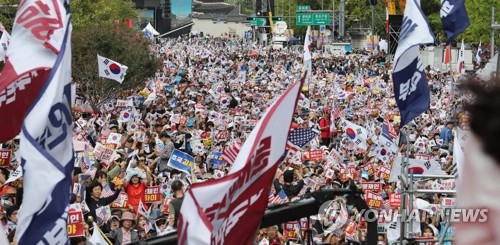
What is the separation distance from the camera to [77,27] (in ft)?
142

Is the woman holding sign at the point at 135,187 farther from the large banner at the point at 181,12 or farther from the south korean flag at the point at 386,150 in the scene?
Result: the large banner at the point at 181,12

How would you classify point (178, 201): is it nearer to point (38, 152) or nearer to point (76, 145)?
point (76, 145)

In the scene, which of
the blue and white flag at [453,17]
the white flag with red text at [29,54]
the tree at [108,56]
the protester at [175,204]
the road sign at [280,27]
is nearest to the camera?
the white flag with red text at [29,54]

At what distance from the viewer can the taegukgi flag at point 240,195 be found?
4.14 metres

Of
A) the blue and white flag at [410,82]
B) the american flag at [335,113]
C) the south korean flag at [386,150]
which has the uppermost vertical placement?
the blue and white flag at [410,82]

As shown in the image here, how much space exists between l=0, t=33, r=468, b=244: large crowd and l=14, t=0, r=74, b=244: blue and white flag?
0.83 meters

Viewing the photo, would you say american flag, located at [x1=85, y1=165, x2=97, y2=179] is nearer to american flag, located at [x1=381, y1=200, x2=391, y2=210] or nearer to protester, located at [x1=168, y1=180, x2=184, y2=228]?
protester, located at [x1=168, y1=180, x2=184, y2=228]

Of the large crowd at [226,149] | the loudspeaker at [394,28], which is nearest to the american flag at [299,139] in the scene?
the large crowd at [226,149]

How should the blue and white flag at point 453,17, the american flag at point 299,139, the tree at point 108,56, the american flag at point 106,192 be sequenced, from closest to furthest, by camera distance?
the american flag at point 106,192, the american flag at point 299,139, the blue and white flag at point 453,17, the tree at point 108,56

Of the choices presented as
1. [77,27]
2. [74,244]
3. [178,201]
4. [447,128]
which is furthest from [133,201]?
[77,27]

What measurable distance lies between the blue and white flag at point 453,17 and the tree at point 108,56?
18.7 meters

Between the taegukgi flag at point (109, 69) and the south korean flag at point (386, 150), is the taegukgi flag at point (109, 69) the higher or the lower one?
the higher one

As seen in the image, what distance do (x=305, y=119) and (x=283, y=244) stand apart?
17682mm

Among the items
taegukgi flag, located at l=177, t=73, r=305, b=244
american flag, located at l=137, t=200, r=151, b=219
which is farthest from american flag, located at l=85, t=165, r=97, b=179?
taegukgi flag, located at l=177, t=73, r=305, b=244
